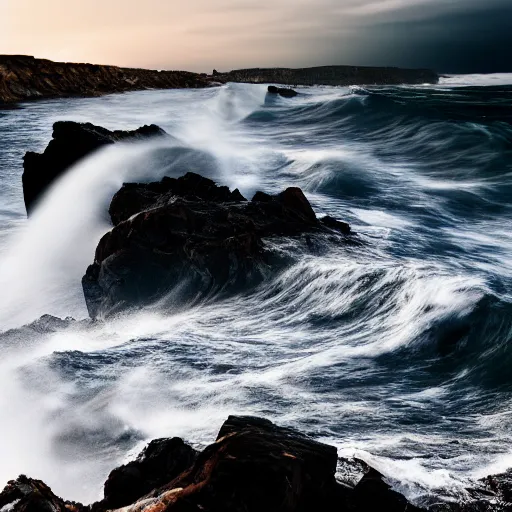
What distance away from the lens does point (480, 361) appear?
19.8 ft

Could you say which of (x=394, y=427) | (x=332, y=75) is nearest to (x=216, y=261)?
(x=394, y=427)

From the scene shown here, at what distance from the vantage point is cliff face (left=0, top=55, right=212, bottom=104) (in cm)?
3991

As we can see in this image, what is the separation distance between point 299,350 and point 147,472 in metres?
2.87

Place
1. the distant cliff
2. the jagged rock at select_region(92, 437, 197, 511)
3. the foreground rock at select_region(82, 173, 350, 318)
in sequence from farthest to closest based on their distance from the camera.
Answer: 1. the distant cliff
2. the foreground rock at select_region(82, 173, 350, 318)
3. the jagged rock at select_region(92, 437, 197, 511)

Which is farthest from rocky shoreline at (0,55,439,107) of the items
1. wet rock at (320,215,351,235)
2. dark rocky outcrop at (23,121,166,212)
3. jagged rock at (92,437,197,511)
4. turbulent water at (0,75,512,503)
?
jagged rock at (92,437,197,511)

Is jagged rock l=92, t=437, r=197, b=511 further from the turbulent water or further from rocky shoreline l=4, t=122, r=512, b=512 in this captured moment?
the turbulent water

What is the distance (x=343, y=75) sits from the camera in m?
102

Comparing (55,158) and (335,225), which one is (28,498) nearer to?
(335,225)

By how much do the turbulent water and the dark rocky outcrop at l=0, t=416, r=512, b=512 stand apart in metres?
0.29

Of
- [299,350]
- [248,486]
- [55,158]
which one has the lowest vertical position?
[299,350]

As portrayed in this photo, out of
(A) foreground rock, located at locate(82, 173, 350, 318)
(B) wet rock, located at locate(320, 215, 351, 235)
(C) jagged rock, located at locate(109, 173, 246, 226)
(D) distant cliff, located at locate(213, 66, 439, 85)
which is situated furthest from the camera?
(D) distant cliff, located at locate(213, 66, 439, 85)

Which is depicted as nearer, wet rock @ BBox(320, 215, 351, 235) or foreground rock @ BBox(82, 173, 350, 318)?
foreground rock @ BBox(82, 173, 350, 318)

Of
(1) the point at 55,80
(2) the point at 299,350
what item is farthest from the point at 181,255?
(1) the point at 55,80

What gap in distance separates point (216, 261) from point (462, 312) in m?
3.03
